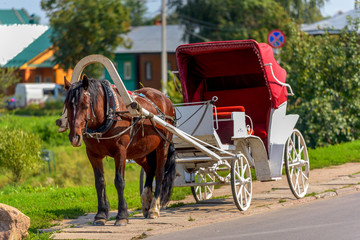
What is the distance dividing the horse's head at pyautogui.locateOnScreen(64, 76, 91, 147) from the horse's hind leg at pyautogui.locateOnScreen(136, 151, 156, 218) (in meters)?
1.82

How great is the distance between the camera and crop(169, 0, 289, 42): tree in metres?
49.0

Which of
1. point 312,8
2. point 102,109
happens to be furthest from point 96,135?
point 312,8

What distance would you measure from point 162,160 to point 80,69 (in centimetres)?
207

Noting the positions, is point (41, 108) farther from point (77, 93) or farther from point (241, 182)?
point (77, 93)

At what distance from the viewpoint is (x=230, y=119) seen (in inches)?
410

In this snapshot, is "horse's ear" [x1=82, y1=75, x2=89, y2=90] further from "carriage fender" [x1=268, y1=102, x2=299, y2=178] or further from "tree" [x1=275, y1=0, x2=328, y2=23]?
"tree" [x1=275, y1=0, x2=328, y2=23]

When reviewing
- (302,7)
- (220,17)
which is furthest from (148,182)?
(220,17)

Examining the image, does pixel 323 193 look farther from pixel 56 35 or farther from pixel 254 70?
pixel 56 35

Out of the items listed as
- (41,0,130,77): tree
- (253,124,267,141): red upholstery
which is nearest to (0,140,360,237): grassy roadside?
(253,124,267,141): red upholstery

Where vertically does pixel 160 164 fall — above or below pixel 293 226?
above

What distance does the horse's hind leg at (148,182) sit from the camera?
33.3ft

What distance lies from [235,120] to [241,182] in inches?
36.2

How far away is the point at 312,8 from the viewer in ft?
157

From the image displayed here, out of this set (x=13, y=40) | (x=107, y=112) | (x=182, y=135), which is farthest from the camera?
(x=13, y=40)
